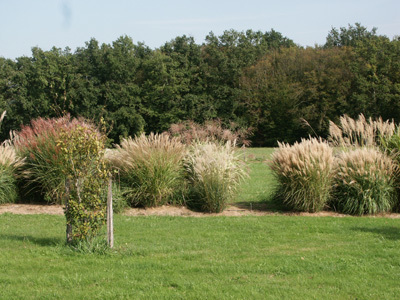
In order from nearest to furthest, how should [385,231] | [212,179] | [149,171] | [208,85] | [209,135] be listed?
[385,231] → [212,179] → [149,171] → [209,135] → [208,85]

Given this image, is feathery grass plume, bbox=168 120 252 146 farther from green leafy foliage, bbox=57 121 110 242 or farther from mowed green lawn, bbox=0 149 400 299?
green leafy foliage, bbox=57 121 110 242

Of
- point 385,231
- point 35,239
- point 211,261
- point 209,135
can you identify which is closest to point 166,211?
point 35,239

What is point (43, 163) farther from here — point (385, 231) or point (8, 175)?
point (385, 231)

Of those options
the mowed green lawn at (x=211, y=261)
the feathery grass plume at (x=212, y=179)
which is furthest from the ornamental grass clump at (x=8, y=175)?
the feathery grass plume at (x=212, y=179)

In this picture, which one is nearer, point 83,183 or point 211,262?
point 211,262

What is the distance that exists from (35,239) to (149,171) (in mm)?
3455

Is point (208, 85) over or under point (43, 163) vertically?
over

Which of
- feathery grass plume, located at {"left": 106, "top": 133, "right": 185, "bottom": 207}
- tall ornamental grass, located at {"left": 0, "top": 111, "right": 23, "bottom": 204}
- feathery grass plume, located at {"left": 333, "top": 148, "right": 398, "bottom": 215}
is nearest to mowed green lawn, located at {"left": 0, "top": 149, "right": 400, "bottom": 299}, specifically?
feathery grass plume, located at {"left": 333, "top": 148, "right": 398, "bottom": 215}

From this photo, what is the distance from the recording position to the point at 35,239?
24.5 feet

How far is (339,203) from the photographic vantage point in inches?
403

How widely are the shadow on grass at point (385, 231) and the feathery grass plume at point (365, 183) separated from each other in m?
1.45

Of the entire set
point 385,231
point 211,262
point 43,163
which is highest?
point 43,163

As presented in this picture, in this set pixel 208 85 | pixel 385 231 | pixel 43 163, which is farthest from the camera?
pixel 208 85

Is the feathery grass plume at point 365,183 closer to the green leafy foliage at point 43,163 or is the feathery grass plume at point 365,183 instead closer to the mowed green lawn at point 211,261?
the mowed green lawn at point 211,261
